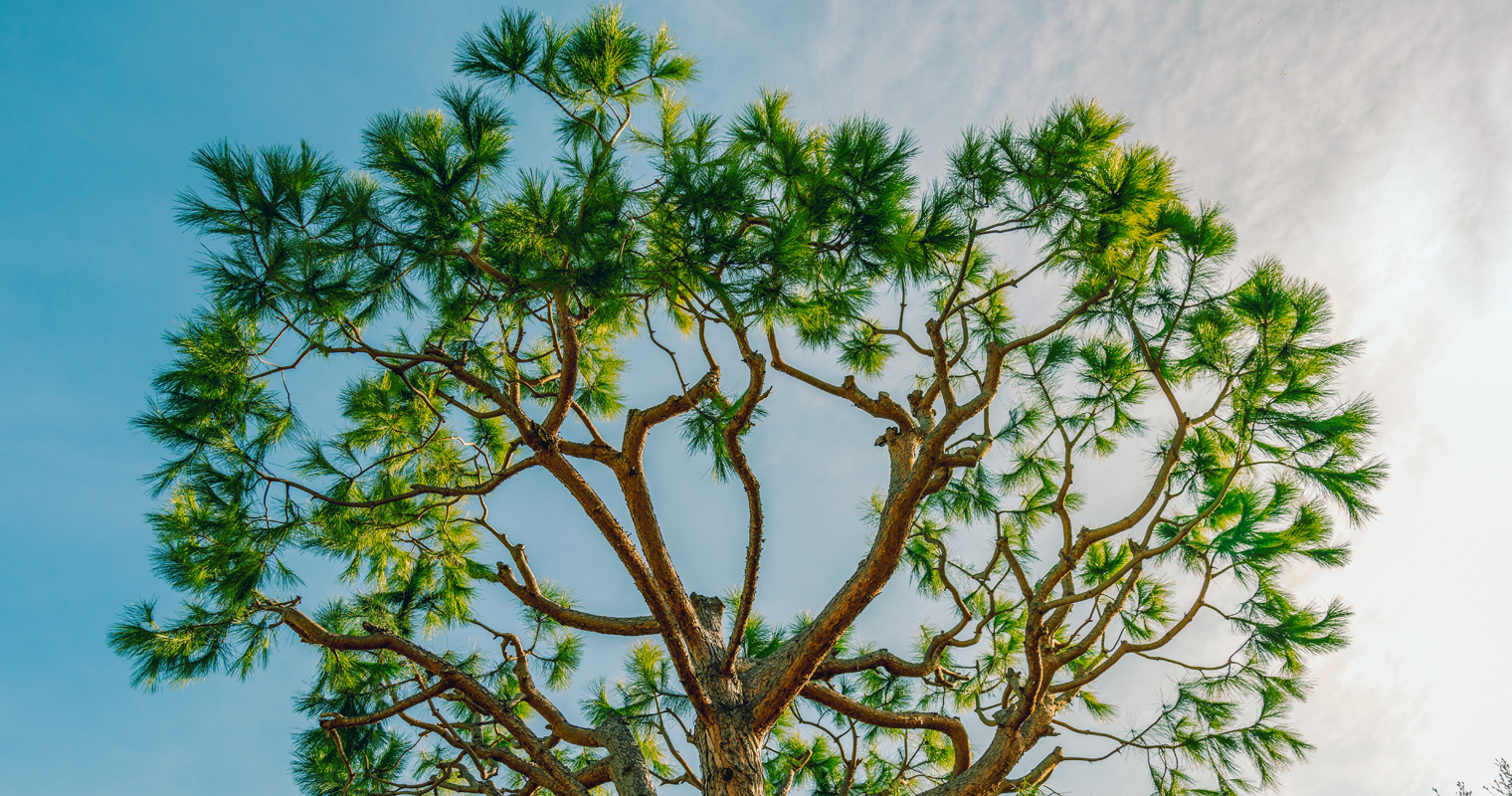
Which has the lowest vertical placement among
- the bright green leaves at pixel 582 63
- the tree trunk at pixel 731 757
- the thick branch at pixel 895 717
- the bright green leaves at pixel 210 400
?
the tree trunk at pixel 731 757

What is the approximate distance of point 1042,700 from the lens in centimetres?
300

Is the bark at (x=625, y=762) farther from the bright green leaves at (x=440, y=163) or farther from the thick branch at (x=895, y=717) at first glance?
the bright green leaves at (x=440, y=163)

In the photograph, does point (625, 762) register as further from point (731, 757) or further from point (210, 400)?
point (210, 400)

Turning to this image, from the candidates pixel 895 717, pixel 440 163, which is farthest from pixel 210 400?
pixel 895 717

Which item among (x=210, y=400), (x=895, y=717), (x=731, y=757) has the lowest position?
(x=731, y=757)

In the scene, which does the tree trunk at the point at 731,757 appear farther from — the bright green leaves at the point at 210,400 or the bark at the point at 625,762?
the bright green leaves at the point at 210,400

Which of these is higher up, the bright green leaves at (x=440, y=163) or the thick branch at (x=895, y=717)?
the bright green leaves at (x=440, y=163)

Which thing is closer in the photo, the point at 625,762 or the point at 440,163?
the point at 440,163

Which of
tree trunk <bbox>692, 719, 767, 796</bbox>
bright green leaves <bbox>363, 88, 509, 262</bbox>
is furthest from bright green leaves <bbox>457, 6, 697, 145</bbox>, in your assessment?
tree trunk <bbox>692, 719, 767, 796</bbox>

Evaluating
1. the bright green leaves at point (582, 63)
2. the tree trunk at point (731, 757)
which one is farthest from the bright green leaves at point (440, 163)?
the tree trunk at point (731, 757)

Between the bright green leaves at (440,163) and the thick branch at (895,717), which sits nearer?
the bright green leaves at (440,163)

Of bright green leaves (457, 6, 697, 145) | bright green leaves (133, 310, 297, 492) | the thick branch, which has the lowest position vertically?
the thick branch

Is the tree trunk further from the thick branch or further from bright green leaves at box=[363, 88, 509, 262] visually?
bright green leaves at box=[363, 88, 509, 262]

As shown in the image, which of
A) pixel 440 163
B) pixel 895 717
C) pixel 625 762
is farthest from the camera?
pixel 895 717
